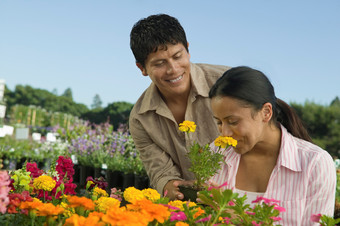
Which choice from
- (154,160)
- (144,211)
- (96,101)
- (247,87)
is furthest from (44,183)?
(96,101)

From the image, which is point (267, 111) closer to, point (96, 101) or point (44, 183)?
point (44, 183)

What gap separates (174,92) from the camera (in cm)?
250

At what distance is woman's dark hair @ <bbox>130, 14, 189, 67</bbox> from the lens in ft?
7.54

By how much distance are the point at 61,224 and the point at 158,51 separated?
5.13 ft

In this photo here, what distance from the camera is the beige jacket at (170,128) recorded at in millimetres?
2600

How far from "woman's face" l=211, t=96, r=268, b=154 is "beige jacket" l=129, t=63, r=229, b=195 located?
0.91 metres

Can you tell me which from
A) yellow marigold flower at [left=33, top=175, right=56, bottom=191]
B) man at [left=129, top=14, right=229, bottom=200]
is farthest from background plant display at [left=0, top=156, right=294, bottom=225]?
man at [left=129, top=14, right=229, bottom=200]

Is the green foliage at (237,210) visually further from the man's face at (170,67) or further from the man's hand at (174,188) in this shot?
the man's face at (170,67)

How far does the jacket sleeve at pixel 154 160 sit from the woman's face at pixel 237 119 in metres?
0.76

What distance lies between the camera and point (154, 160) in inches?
104

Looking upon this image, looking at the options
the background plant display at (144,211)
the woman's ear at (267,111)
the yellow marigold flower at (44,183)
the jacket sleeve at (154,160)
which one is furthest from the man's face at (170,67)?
the background plant display at (144,211)

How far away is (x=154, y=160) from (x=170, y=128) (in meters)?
0.25

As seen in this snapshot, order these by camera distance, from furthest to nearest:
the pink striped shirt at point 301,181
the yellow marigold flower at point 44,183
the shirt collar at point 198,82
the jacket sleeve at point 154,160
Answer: the shirt collar at point 198,82 → the jacket sleeve at point 154,160 → the pink striped shirt at point 301,181 → the yellow marigold flower at point 44,183

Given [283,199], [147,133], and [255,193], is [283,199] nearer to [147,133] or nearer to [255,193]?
[255,193]
